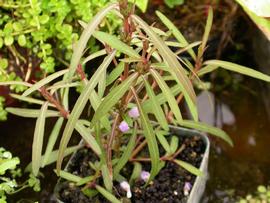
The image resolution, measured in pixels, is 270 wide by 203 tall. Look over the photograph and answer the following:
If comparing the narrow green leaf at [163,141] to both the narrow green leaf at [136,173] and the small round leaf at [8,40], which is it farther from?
the small round leaf at [8,40]

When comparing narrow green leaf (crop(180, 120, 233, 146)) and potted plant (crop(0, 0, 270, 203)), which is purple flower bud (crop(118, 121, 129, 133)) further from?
narrow green leaf (crop(180, 120, 233, 146))

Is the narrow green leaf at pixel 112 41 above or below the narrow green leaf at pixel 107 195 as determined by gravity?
above

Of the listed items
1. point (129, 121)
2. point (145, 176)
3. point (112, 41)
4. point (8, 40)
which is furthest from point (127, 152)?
point (8, 40)

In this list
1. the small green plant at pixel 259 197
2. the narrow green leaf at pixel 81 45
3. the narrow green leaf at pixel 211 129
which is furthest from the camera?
the small green plant at pixel 259 197

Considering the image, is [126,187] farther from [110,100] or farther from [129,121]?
[110,100]

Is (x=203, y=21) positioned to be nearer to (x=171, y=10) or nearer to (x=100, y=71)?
(x=171, y=10)

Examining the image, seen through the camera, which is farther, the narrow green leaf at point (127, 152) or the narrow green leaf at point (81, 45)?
the narrow green leaf at point (127, 152)

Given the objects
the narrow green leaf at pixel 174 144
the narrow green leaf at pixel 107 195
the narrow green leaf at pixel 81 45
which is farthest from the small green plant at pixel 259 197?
the narrow green leaf at pixel 81 45

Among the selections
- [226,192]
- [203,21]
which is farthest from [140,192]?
[203,21]
